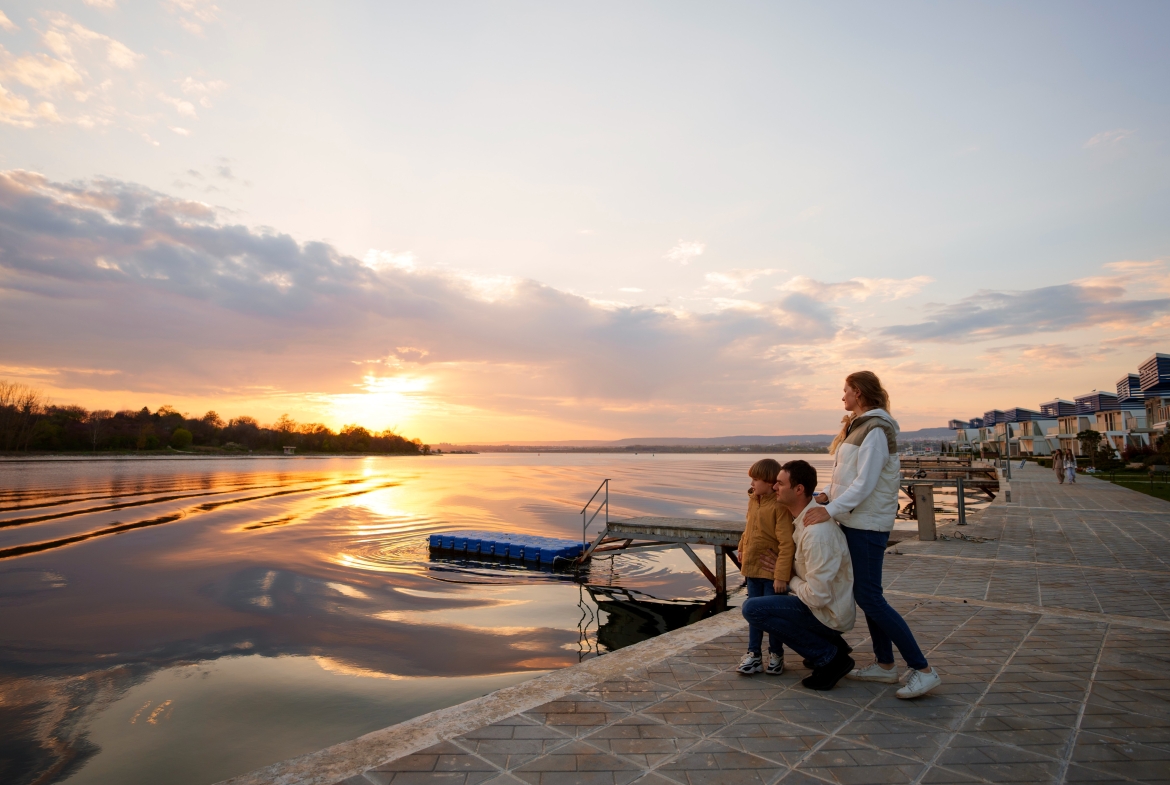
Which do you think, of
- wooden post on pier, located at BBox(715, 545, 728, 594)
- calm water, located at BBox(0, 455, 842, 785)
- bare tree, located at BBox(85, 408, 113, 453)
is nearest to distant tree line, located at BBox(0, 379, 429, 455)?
bare tree, located at BBox(85, 408, 113, 453)

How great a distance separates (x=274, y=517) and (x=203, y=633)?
56.2 feet

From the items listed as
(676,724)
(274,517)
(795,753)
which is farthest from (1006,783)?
(274,517)

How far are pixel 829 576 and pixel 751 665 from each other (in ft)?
3.74

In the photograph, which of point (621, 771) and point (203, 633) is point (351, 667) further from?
point (621, 771)

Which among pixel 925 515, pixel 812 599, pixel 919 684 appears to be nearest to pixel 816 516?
pixel 812 599

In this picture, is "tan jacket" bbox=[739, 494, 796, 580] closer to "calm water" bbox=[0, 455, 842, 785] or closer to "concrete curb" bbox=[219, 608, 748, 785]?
"concrete curb" bbox=[219, 608, 748, 785]

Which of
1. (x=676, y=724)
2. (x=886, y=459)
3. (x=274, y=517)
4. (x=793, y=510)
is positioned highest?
(x=886, y=459)

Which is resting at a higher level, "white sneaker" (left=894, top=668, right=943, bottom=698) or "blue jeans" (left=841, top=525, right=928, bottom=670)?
"blue jeans" (left=841, top=525, right=928, bottom=670)

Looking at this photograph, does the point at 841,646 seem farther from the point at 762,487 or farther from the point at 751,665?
the point at 762,487

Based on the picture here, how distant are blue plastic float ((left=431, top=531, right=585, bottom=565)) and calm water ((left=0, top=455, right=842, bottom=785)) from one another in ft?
1.71

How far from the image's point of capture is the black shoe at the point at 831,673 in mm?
4277

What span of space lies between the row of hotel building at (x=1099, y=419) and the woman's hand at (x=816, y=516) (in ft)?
166

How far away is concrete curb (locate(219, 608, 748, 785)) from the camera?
3209 millimetres

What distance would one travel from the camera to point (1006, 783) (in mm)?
3012
